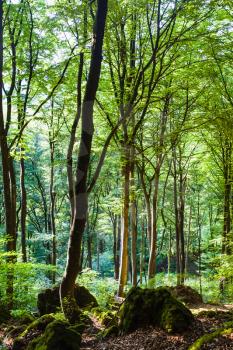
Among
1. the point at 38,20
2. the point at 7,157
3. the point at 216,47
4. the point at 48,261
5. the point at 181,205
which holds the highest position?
the point at 38,20

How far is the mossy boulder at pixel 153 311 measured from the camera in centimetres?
589

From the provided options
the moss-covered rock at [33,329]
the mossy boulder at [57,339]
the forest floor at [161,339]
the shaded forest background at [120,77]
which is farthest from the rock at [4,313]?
the mossy boulder at [57,339]

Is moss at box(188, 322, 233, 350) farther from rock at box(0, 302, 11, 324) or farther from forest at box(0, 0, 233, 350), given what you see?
rock at box(0, 302, 11, 324)

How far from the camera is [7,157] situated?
32.0ft

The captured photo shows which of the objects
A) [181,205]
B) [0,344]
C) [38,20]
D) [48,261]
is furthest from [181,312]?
[48,261]

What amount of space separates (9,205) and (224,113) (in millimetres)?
6560

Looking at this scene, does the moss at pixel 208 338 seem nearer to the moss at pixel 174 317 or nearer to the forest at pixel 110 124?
the forest at pixel 110 124

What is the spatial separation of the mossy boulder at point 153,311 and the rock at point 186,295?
16.3 feet

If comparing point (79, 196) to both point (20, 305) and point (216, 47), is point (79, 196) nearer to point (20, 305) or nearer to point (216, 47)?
point (20, 305)

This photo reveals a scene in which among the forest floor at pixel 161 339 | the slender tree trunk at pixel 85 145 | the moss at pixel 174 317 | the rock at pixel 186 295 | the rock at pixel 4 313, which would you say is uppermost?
the slender tree trunk at pixel 85 145

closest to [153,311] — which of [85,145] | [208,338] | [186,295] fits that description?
[208,338]

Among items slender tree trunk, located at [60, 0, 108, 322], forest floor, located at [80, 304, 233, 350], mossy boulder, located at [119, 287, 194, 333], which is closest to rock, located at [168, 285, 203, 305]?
forest floor, located at [80, 304, 233, 350]

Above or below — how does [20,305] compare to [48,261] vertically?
above

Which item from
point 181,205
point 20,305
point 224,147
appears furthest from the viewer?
point 181,205
